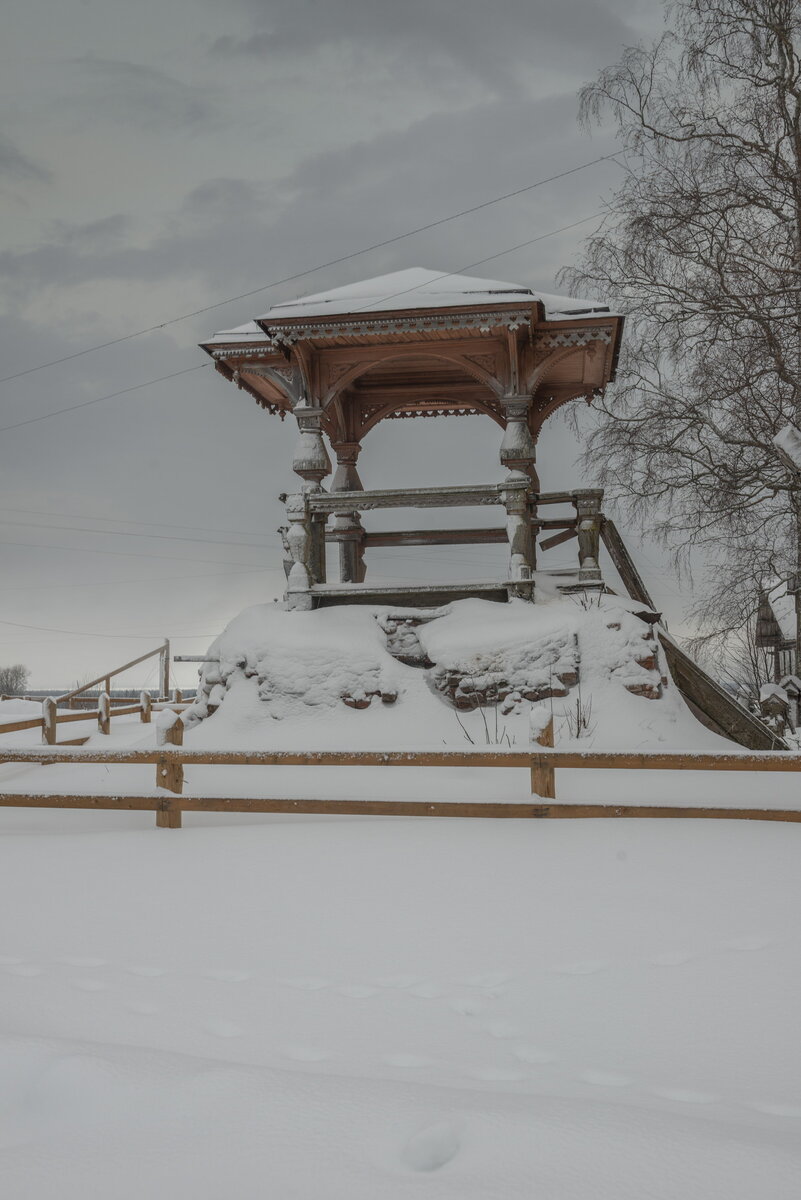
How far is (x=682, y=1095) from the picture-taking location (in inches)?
103

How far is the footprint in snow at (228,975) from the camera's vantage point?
367 centimetres

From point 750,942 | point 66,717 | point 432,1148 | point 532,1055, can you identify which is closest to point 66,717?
point 66,717

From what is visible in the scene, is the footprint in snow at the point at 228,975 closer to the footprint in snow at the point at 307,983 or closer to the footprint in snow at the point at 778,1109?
the footprint in snow at the point at 307,983

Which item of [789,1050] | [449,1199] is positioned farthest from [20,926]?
[789,1050]

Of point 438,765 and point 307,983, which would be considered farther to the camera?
point 438,765

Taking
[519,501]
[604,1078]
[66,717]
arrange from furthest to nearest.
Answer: [66,717], [519,501], [604,1078]

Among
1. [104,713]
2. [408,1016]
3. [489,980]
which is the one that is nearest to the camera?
[408,1016]

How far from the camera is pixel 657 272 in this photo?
11.6 metres

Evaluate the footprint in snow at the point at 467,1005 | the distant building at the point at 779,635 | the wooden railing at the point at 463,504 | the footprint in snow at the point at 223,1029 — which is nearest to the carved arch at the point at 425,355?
the wooden railing at the point at 463,504

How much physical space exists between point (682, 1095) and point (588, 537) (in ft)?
27.6

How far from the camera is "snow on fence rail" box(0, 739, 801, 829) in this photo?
589 centimetres

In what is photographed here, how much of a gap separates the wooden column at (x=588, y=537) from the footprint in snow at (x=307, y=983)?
7.61 m

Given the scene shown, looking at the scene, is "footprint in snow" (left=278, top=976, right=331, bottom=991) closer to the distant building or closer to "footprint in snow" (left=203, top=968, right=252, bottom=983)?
"footprint in snow" (left=203, top=968, right=252, bottom=983)

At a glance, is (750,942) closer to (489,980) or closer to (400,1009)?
(489,980)
